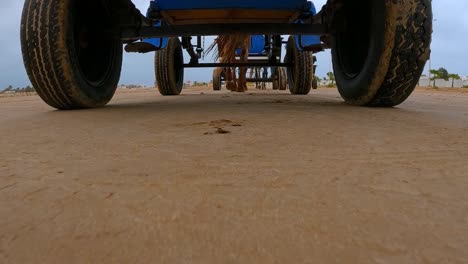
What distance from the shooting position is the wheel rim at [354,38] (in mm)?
2520

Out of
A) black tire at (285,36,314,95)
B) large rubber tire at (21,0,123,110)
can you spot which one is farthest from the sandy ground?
black tire at (285,36,314,95)

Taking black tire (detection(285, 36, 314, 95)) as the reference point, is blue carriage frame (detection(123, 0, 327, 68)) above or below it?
above

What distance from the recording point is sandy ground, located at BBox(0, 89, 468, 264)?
0.54 metres

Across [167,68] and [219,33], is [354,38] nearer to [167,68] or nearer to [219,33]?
[219,33]

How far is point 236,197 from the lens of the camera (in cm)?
73

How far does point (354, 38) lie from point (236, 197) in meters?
2.26

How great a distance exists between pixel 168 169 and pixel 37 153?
0.45 meters

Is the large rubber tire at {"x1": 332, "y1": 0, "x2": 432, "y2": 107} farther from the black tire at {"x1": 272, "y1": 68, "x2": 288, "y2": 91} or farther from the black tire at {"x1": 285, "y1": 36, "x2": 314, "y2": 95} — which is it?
the black tire at {"x1": 272, "y1": 68, "x2": 288, "y2": 91}

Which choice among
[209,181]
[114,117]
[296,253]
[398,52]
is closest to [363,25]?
[398,52]

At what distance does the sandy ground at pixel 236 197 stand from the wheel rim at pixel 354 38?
4.34ft

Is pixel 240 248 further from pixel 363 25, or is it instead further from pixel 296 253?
pixel 363 25

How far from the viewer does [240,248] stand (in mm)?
537

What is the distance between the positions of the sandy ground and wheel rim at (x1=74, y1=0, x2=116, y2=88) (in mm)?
1324

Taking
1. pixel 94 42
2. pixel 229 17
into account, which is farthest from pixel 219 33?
pixel 94 42
